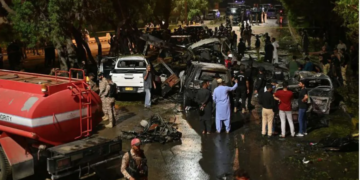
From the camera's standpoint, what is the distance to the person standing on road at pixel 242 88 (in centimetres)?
1496

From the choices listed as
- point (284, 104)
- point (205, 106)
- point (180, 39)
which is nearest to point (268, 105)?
point (284, 104)

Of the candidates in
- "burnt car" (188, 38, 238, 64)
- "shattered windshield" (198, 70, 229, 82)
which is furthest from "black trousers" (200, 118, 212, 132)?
"burnt car" (188, 38, 238, 64)

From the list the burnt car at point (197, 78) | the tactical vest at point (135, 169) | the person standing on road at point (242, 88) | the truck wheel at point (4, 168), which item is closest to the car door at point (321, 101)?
the person standing on road at point (242, 88)

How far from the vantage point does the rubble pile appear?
1215cm

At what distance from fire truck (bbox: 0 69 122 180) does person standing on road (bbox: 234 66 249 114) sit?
272 inches

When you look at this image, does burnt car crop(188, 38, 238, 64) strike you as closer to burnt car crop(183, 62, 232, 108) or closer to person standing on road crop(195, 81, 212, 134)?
burnt car crop(183, 62, 232, 108)

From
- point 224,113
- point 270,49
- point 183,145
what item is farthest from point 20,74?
point 270,49

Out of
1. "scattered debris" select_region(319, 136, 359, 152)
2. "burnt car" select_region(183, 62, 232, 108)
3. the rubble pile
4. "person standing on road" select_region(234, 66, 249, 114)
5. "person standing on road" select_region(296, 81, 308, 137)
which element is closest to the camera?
"scattered debris" select_region(319, 136, 359, 152)

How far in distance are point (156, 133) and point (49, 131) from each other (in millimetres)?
4221

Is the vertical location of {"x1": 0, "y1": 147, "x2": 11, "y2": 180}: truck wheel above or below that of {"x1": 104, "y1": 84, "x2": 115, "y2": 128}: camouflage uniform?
below

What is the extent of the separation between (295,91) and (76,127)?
826cm

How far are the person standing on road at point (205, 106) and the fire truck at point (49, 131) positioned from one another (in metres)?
4.02

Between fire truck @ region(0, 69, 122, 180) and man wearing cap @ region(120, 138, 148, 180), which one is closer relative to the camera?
man wearing cap @ region(120, 138, 148, 180)

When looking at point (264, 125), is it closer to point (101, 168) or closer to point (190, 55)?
point (101, 168)
